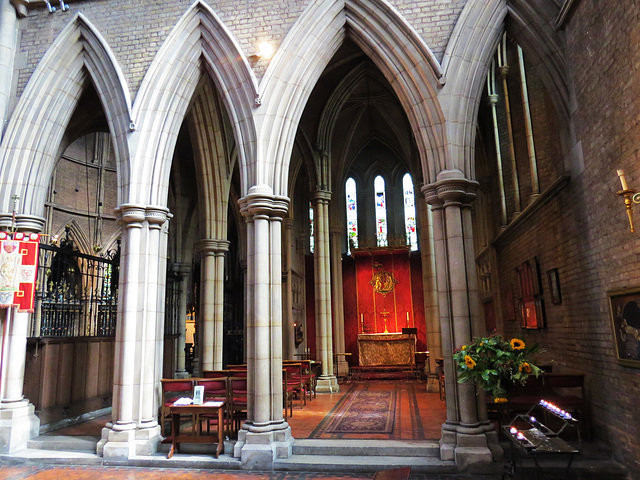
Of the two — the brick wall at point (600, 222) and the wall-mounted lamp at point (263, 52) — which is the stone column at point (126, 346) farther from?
the brick wall at point (600, 222)

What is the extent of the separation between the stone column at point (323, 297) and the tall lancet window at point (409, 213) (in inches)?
307

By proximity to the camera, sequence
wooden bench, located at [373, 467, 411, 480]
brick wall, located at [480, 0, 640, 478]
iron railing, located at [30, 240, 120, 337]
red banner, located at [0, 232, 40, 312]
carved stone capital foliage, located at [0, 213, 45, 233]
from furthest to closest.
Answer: iron railing, located at [30, 240, 120, 337]
carved stone capital foliage, located at [0, 213, 45, 233]
red banner, located at [0, 232, 40, 312]
brick wall, located at [480, 0, 640, 478]
wooden bench, located at [373, 467, 411, 480]

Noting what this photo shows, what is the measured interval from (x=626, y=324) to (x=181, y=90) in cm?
708

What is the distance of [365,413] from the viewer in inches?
344

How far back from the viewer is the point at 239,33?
25.4 feet

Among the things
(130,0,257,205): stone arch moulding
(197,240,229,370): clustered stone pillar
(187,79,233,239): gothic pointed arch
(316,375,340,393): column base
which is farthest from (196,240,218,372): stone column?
(130,0,257,205): stone arch moulding

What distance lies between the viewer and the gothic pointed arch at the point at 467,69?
6.84 m

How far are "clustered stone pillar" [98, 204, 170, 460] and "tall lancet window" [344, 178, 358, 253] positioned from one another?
13.8m

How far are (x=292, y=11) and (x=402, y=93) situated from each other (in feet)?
7.54

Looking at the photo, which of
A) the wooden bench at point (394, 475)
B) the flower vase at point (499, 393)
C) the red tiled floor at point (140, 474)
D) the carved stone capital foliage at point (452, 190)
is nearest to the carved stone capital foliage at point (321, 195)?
the carved stone capital foliage at point (452, 190)

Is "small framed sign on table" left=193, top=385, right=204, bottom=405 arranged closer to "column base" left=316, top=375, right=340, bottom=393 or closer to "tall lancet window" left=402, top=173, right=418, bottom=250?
"column base" left=316, top=375, right=340, bottom=393

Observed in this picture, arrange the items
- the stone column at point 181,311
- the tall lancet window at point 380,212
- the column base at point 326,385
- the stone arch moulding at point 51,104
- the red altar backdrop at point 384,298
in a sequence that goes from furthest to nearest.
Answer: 1. the tall lancet window at point 380,212
2. the red altar backdrop at point 384,298
3. the stone column at point 181,311
4. the column base at point 326,385
5. the stone arch moulding at point 51,104

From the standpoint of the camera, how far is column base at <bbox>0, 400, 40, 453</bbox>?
704 cm

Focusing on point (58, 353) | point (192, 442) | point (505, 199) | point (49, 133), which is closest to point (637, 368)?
point (192, 442)
